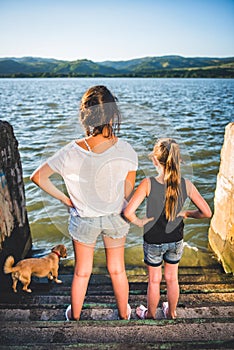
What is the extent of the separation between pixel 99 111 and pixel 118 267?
1.25 m

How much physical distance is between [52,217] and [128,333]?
4874mm

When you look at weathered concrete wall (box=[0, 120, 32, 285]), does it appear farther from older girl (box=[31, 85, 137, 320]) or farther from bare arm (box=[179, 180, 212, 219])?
bare arm (box=[179, 180, 212, 219])

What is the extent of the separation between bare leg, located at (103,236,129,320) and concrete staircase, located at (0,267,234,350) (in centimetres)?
14

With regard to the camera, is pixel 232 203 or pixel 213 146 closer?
pixel 232 203

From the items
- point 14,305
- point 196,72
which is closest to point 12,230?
point 14,305

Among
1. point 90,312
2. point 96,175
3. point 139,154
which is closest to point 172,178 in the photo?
point 96,175

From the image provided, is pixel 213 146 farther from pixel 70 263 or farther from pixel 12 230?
pixel 12 230

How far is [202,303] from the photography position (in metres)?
3.29

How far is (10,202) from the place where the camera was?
426 cm

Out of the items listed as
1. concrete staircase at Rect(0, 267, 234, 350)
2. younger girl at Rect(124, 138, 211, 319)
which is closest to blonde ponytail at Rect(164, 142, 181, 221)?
younger girl at Rect(124, 138, 211, 319)

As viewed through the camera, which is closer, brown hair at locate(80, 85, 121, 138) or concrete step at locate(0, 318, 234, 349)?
concrete step at locate(0, 318, 234, 349)

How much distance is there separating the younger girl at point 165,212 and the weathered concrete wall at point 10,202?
63.8 inches

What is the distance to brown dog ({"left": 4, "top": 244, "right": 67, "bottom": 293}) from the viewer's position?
3538 millimetres

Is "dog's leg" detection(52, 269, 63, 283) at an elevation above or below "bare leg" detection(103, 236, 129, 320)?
below
